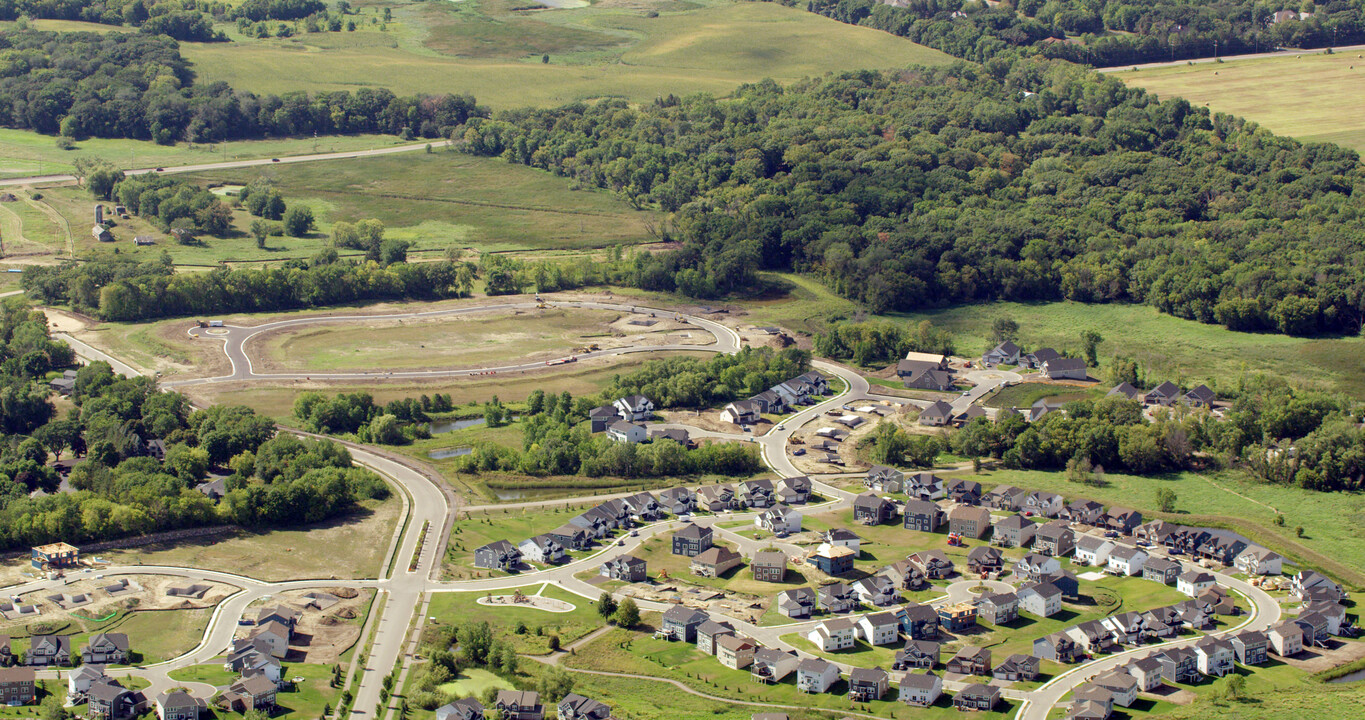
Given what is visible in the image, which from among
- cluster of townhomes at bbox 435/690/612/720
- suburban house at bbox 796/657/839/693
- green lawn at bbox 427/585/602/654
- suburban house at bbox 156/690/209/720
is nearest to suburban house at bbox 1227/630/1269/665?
suburban house at bbox 796/657/839/693

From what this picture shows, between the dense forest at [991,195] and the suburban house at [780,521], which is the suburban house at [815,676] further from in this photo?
the dense forest at [991,195]

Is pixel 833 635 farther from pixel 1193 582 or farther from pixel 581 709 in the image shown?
pixel 1193 582

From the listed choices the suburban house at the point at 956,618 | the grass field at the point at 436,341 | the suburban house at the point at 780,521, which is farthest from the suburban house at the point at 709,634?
the grass field at the point at 436,341

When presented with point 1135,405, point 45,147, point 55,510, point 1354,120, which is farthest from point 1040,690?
point 45,147

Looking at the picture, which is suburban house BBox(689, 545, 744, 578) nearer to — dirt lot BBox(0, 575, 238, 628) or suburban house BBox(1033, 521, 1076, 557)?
suburban house BBox(1033, 521, 1076, 557)

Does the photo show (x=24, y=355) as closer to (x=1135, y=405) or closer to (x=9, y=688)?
(x=9, y=688)
